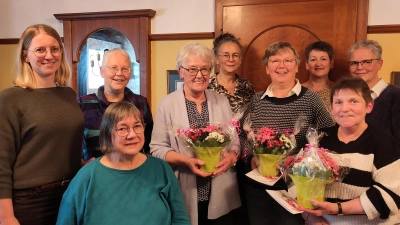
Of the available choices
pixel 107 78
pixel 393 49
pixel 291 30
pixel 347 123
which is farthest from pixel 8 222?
pixel 393 49

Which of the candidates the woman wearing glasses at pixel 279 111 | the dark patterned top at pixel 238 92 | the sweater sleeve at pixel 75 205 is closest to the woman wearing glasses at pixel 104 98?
the sweater sleeve at pixel 75 205

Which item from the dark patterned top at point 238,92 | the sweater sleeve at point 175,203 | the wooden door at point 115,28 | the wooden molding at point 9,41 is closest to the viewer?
the sweater sleeve at point 175,203

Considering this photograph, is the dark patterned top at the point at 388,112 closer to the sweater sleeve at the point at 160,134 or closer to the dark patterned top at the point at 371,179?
the dark patterned top at the point at 371,179

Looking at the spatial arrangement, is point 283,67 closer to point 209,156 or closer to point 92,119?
point 209,156

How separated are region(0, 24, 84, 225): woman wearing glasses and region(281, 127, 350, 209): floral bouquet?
119cm

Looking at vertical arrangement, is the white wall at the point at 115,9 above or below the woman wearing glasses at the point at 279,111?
above

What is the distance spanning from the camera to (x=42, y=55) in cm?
176

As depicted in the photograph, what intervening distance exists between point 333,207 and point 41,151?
145 centimetres

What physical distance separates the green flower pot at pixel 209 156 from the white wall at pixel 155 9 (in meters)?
1.75

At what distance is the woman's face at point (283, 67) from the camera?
211 centimetres

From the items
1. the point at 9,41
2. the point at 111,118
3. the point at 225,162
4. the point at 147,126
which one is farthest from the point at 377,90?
the point at 9,41

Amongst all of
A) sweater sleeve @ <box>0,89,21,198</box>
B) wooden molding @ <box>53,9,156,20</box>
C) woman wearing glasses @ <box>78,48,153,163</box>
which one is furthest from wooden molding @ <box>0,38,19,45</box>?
sweater sleeve @ <box>0,89,21,198</box>

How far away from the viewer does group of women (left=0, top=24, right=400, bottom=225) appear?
1.62 meters

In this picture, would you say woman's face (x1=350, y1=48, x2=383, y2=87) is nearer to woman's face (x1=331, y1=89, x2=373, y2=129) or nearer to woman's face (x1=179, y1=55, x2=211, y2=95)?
woman's face (x1=331, y1=89, x2=373, y2=129)
